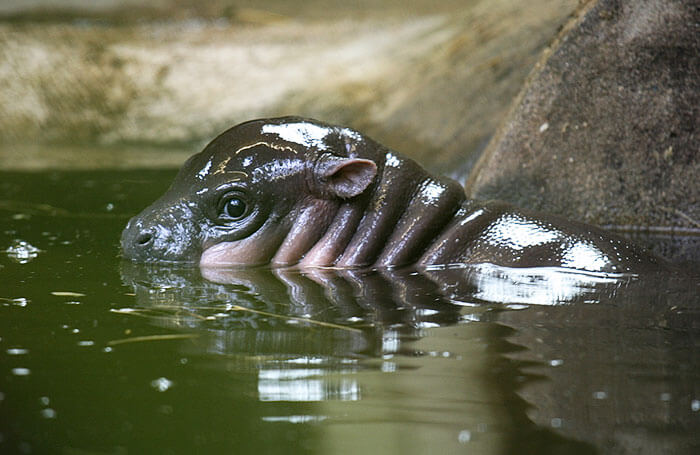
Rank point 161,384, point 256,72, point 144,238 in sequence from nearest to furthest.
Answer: point 161,384 < point 144,238 < point 256,72

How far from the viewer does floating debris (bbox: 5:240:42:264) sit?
446 cm

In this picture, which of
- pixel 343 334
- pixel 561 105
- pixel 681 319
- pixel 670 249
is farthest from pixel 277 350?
pixel 561 105

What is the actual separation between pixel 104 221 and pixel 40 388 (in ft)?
10.3

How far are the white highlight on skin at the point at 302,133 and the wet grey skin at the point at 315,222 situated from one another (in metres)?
0.01

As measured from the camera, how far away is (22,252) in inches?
182

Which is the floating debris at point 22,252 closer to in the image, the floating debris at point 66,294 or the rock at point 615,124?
the floating debris at point 66,294

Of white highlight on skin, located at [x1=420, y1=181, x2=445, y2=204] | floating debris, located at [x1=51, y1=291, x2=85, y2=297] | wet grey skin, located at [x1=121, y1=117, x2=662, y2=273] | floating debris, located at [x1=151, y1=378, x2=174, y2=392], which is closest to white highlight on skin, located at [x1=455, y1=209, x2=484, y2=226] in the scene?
wet grey skin, located at [x1=121, y1=117, x2=662, y2=273]

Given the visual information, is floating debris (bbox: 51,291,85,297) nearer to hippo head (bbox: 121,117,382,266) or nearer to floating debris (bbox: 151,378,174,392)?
hippo head (bbox: 121,117,382,266)

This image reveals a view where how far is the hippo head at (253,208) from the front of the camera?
4555 millimetres

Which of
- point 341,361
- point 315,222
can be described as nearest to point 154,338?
point 341,361

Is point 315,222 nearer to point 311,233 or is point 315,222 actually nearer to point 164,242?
point 311,233

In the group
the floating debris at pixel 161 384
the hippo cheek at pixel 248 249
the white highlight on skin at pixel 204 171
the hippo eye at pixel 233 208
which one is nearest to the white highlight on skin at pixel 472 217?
the hippo cheek at pixel 248 249

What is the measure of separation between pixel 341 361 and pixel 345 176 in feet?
5.87

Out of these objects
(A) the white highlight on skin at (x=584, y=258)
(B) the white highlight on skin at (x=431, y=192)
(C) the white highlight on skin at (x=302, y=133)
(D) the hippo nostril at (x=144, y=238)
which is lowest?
(A) the white highlight on skin at (x=584, y=258)
